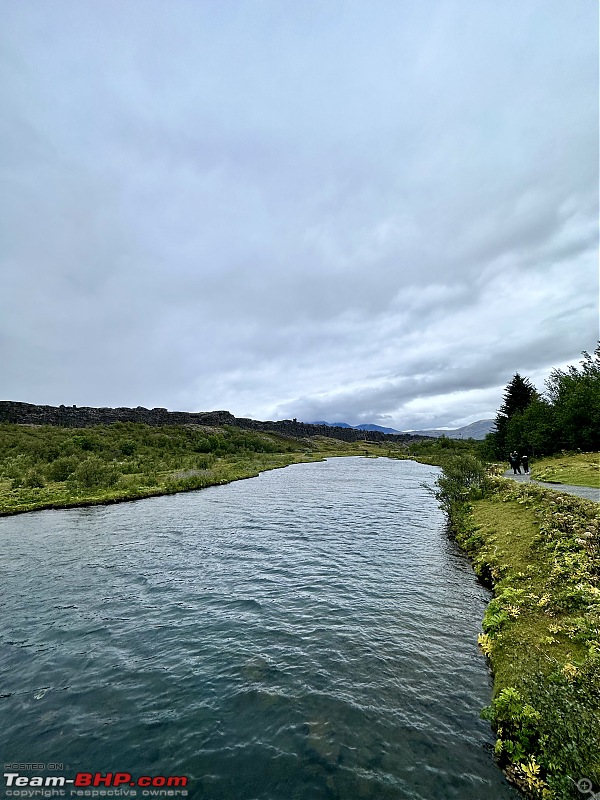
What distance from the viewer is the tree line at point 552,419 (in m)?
58.2

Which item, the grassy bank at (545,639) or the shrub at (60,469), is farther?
the shrub at (60,469)

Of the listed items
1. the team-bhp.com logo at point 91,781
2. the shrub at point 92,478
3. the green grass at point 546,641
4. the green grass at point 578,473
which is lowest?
the team-bhp.com logo at point 91,781

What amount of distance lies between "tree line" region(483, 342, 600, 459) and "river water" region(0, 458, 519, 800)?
4860cm

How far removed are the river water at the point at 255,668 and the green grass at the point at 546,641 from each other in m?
0.76

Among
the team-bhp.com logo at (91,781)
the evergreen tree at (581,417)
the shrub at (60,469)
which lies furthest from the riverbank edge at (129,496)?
the evergreen tree at (581,417)

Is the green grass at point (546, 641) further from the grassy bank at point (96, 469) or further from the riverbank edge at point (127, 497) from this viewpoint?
the grassy bank at point (96, 469)

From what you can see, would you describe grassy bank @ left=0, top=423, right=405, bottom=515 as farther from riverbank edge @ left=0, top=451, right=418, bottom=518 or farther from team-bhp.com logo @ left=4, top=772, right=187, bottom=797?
team-bhp.com logo @ left=4, top=772, right=187, bottom=797

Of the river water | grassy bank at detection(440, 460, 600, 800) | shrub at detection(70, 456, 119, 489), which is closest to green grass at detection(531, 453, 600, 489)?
grassy bank at detection(440, 460, 600, 800)

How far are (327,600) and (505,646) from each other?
25.8 ft

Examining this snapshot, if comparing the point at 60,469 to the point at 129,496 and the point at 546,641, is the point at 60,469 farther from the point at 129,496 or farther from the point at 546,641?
the point at 546,641

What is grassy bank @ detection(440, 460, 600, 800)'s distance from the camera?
7.79 meters

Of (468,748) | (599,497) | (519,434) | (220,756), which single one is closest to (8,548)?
(220,756)

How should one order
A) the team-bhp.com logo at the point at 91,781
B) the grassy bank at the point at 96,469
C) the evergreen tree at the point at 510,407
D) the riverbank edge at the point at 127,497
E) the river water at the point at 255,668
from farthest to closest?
1. the evergreen tree at the point at 510,407
2. the grassy bank at the point at 96,469
3. the riverbank edge at the point at 127,497
4. the river water at the point at 255,668
5. the team-bhp.com logo at the point at 91,781

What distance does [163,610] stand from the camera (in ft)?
56.4
